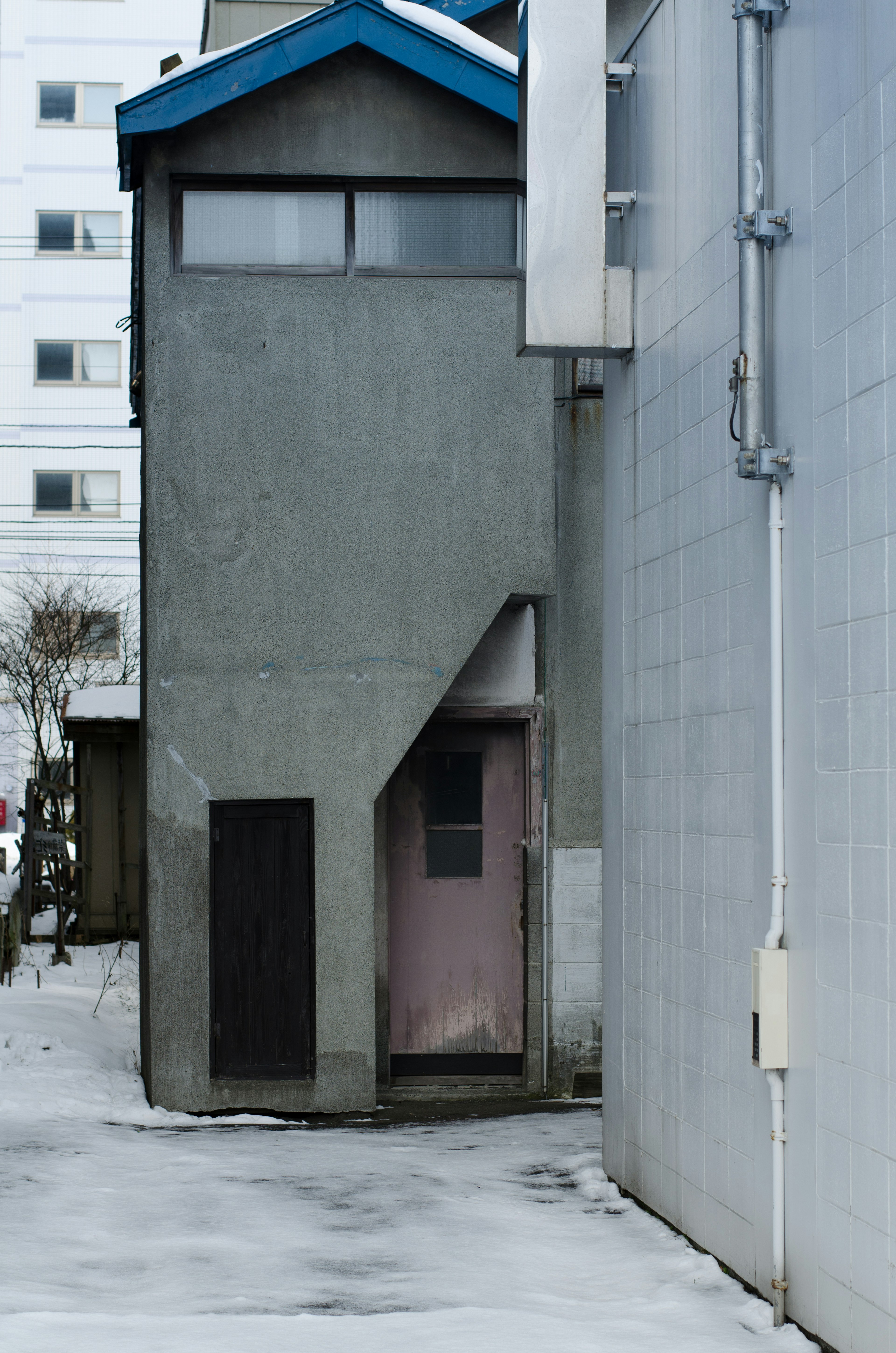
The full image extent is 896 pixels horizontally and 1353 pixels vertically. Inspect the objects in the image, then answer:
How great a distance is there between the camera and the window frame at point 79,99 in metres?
44.2

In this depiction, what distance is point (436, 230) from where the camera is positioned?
31.0 feet

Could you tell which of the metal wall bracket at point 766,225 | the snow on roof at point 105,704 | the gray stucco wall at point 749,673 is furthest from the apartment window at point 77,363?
the metal wall bracket at point 766,225

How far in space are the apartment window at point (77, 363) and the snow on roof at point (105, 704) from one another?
89.7 feet

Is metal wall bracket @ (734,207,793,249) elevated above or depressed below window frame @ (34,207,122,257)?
below

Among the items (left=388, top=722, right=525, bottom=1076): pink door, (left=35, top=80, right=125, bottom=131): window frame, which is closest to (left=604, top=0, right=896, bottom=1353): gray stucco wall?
(left=388, top=722, right=525, bottom=1076): pink door

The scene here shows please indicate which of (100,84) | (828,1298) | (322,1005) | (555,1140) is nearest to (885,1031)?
(828,1298)

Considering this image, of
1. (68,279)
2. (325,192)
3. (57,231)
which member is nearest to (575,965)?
(325,192)

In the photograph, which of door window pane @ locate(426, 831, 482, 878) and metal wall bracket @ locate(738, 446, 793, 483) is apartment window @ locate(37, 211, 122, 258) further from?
metal wall bracket @ locate(738, 446, 793, 483)

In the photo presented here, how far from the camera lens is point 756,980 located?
5043 millimetres

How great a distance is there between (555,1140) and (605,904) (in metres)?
1.75

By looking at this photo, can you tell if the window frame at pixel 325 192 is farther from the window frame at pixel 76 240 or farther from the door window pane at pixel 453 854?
the window frame at pixel 76 240

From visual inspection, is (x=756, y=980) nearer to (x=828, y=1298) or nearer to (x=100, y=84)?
(x=828, y=1298)

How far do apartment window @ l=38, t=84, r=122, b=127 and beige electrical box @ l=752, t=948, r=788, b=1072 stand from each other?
4481 centimetres

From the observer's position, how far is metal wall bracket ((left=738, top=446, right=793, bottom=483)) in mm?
5109
